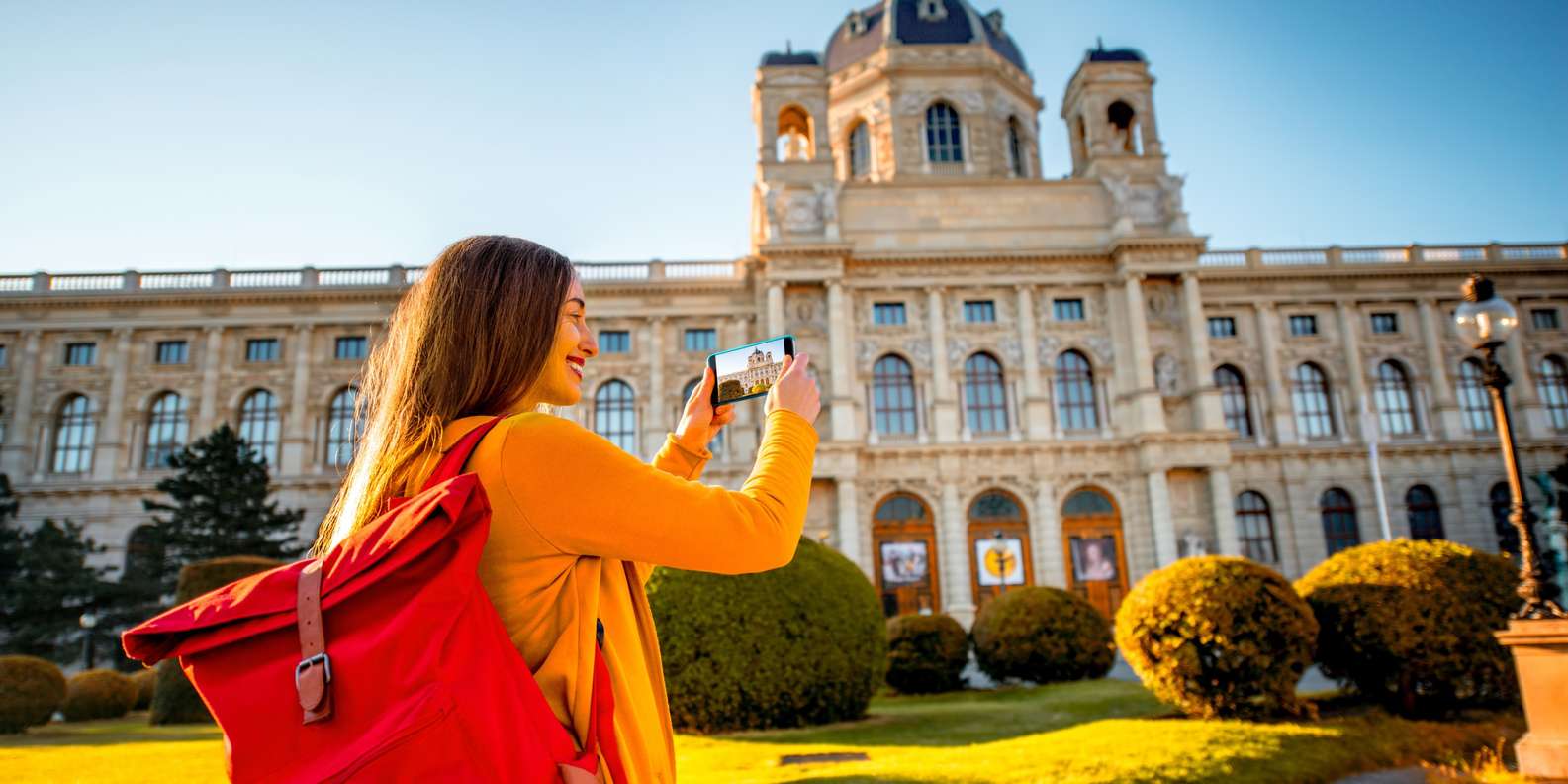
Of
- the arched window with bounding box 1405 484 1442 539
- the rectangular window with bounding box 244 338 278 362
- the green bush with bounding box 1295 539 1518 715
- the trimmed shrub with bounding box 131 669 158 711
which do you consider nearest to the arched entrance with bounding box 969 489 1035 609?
the arched window with bounding box 1405 484 1442 539

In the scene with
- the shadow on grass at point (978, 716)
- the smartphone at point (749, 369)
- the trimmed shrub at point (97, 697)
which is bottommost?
the shadow on grass at point (978, 716)

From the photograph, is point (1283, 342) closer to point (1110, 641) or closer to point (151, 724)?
point (1110, 641)

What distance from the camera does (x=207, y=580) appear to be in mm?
16656

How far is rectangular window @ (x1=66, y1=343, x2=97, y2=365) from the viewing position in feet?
116

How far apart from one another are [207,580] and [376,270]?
21806 mm

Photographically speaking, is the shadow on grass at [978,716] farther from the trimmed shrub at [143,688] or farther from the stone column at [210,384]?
the stone column at [210,384]

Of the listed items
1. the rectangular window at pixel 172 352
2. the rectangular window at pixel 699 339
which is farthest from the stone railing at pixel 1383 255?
the rectangular window at pixel 172 352

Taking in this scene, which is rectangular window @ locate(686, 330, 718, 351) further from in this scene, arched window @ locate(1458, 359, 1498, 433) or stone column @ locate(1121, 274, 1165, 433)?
arched window @ locate(1458, 359, 1498, 433)

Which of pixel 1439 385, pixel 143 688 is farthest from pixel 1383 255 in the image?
pixel 143 688

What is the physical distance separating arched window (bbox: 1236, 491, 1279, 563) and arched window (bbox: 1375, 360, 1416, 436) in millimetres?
5947

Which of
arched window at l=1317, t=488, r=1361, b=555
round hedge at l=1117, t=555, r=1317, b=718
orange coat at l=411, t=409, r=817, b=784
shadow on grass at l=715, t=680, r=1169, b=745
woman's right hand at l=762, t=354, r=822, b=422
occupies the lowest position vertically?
shadow on grass at l=715, t=680, r=1169, b=745

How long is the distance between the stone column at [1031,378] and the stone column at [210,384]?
28.4 metres

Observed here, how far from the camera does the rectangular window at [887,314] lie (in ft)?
111

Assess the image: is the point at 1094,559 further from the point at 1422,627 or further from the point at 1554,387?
the point at 1422,627
